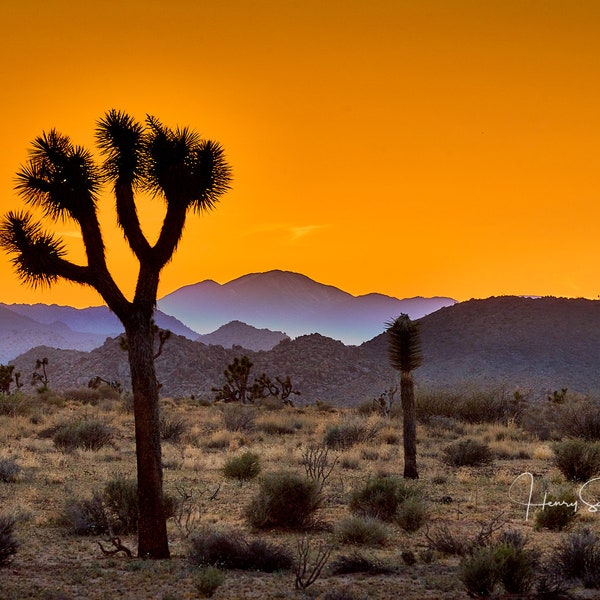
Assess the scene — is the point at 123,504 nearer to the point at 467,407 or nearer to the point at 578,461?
the point at 578,461

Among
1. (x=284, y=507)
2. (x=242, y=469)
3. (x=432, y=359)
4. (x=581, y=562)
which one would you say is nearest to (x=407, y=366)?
(x=242, y=469)

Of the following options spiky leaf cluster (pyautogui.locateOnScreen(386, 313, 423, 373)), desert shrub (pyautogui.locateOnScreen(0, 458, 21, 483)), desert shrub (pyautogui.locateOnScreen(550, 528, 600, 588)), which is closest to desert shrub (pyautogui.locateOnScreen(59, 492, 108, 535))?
desert shrub (pyautogui.locateOnScreen(0, 458, 21, 483))

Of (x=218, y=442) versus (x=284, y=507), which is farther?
(x=218, y=442)

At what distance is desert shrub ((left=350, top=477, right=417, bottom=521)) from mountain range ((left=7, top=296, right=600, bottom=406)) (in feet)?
193

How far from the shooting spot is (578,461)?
720 inches

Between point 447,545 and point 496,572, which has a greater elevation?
point 496,572

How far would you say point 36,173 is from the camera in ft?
36.8

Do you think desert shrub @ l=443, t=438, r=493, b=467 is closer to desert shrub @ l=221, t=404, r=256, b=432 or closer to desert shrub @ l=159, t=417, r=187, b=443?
desert shrub @ l=159, t=417, r=187, b=443

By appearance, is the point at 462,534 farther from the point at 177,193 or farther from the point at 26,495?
the point at 26,495

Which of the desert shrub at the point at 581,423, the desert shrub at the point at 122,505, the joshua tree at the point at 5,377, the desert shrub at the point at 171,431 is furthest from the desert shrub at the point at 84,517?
the joshua tree at the point at 5,377

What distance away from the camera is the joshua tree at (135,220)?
1062cm

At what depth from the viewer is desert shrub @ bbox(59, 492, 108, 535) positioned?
12.5 metres

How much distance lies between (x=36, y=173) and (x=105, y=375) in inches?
2999

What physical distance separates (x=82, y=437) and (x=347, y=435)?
819 cm
